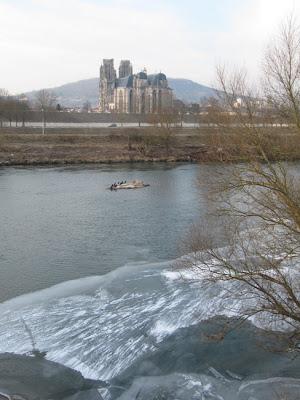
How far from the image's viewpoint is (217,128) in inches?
506

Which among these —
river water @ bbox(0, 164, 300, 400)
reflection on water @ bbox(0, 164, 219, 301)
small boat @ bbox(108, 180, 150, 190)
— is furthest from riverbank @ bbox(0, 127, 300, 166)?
river water @ bbox(0, 164, 300, 400)

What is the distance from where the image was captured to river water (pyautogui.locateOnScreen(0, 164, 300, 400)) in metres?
11.5

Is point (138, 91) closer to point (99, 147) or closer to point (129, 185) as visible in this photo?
point (99, 147)

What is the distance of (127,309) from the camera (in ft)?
50.0

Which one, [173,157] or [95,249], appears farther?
[173,157]

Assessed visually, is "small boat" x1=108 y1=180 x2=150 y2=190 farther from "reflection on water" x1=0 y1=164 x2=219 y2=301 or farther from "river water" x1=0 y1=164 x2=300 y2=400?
"river water" x1=0 y1=164 x2=300 y2=400

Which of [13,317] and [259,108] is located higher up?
[259,108]

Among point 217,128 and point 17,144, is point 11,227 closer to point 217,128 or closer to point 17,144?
Answer: point 217,128

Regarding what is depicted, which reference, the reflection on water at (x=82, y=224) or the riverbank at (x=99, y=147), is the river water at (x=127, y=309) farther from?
the riverbank at (x=99, y=147)

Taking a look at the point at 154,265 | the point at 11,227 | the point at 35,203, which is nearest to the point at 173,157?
the point at 35,203

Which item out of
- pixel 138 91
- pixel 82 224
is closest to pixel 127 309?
pixel 82 224

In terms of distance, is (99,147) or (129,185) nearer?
(129,185)

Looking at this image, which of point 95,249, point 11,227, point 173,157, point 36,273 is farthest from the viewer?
point 173,157

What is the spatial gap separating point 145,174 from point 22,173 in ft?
38.1
